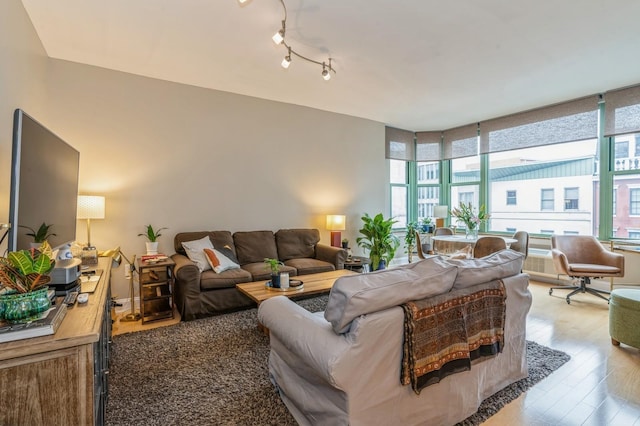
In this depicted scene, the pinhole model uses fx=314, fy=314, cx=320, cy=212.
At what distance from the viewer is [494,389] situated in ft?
6.49

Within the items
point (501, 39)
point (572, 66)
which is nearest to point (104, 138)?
point (501, 39)

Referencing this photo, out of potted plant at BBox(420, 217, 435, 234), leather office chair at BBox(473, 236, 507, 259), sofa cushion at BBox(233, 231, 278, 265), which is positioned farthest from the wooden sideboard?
potted plant at BBox(420, 217, 435, 234)

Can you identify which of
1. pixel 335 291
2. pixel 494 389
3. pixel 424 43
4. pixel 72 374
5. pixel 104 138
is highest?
pixel 424 43

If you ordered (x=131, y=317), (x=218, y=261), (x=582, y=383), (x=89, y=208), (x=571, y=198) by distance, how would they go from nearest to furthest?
(x=582, y=383) → (x=89, y=208) → (x=131, y=317) → (x=218, y=261) → (x=571, y=198)

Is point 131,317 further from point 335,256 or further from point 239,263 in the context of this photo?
point 335,256

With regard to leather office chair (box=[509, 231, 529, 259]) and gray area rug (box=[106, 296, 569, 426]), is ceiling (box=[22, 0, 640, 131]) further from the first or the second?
gray area rug (box=[106, 296, 569, 426])

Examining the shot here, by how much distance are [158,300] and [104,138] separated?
1934 mm

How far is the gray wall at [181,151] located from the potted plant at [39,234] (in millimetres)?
1347

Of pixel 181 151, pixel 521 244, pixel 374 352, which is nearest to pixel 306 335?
pixel 374 352

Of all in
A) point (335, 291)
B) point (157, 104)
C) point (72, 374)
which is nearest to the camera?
point (72, 374)

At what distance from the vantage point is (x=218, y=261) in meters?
3.55

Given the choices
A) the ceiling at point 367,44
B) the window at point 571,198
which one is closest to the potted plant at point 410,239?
the window at point 571,198

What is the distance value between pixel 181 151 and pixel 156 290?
5.68 ft

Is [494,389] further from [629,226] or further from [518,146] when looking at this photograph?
[518,146]
